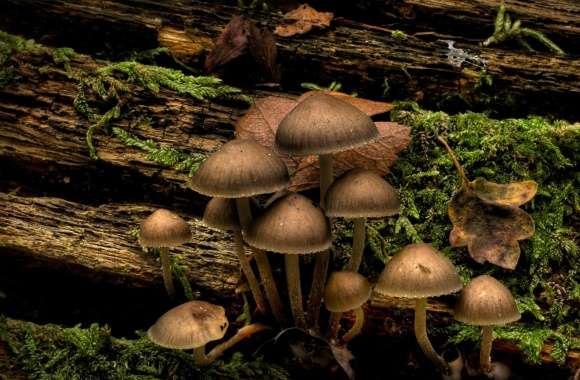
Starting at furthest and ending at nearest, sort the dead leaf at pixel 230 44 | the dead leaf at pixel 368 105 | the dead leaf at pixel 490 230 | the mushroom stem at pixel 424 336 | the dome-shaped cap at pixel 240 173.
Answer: the dead leaf at pixel 230 44 → the dead leaf at pixel 368 105 → the dead leaf at pixel 490 230 → the mushroom stem at pixel 424 336 → the dome-shaped cap at pixel 240 173

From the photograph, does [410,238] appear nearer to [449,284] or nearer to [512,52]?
[449,284]

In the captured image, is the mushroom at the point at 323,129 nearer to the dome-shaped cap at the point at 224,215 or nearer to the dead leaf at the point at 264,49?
the dome-shaped cap at the point at 224,215

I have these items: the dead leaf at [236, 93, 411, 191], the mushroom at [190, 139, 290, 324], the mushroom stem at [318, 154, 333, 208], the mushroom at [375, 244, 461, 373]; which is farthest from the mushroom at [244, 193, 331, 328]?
the dead leaf at [236, 93, 411, 191]

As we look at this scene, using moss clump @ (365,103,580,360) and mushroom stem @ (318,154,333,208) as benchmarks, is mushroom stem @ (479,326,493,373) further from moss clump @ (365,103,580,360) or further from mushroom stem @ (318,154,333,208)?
mushroom stem @ (318,154,333,208)

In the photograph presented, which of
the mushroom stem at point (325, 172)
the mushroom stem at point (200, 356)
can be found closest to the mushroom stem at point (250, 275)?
the mushroom stem at point (200, 356)

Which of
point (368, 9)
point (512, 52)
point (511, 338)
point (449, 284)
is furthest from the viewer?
point (368, 9)

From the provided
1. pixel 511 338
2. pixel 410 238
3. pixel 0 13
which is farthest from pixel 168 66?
pixel 511 338

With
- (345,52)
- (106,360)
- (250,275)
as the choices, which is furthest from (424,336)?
(345,52)
